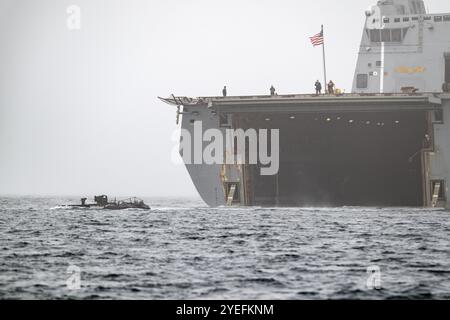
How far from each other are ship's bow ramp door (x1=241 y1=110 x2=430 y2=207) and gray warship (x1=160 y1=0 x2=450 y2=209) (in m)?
0.08

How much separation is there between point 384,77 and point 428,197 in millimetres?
11889

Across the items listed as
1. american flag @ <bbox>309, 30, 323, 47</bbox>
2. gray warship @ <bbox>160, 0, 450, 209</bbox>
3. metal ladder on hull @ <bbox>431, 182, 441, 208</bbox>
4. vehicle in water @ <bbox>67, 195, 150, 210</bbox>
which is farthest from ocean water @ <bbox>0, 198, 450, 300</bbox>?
vehicle in water @ <bbox>67, 195, 150, 210</bbox>

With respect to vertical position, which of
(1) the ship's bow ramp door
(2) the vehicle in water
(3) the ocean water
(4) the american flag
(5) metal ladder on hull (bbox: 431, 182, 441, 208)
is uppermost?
(4) the american flag

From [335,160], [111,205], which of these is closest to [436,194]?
[335,160]

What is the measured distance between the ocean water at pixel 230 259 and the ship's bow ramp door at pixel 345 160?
10.6 metres

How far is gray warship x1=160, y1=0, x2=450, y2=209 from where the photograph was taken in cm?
6094

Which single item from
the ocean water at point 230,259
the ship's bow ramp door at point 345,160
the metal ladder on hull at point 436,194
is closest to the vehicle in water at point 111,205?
the ship's bow ramp door at point 345,160

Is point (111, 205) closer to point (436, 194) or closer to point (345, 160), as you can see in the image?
point (345, 160)

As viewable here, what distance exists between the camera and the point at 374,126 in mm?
64438

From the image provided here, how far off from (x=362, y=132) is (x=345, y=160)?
8.19ft

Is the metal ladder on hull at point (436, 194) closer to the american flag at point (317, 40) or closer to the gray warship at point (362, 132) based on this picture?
the gray warship at point (362, 132)

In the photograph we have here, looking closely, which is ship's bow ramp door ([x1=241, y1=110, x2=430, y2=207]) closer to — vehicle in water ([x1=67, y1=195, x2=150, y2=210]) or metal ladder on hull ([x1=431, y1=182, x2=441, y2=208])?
metal ladder on hull ([x1=431, y1=182, x2=441, y2=208])
